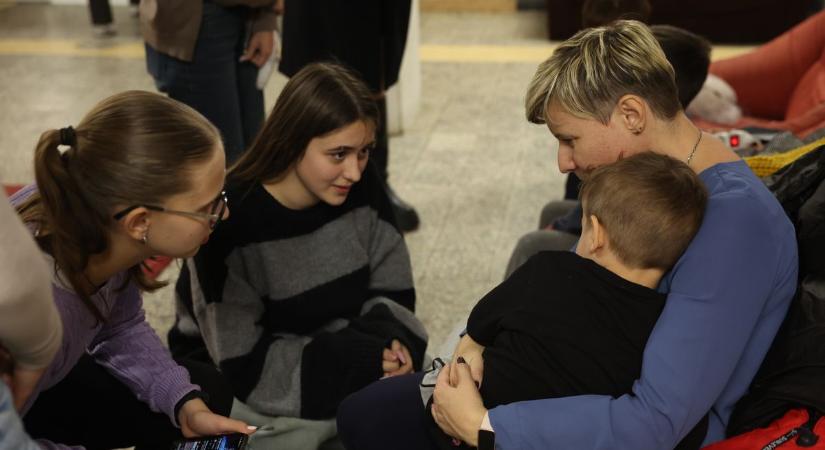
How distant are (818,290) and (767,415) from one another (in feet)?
0.80

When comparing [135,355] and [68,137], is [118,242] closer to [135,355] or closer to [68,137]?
[68,137]

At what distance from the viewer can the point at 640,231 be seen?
→ 57.1 inches

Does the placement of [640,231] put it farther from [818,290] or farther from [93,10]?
[93,10]

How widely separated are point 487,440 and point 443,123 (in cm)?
326

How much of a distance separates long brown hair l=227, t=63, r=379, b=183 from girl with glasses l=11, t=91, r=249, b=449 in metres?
0.39

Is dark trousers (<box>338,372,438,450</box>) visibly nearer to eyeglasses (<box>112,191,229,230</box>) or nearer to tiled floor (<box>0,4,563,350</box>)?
eyeglasses (<box>112,191,229,230</box>)

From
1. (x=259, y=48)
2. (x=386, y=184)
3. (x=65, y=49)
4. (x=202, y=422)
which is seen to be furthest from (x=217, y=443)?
(x=65, y=49)

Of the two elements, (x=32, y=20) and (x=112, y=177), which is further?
(x=32, y=20)

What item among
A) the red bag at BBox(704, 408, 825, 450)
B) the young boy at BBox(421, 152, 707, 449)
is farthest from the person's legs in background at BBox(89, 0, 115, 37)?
the red bag at BBox(704, 408, 825, 450)

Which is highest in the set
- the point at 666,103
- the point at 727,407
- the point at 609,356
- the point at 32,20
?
the point at 666,103

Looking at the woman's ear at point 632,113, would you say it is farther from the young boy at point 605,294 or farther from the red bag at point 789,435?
the red bag at point 789,435

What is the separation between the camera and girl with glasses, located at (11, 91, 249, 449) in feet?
4.73

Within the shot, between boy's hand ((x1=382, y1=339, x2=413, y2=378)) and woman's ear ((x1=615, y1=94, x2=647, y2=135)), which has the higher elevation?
woman's ear ((x1=615, y1=94, x2=647, y2=135))

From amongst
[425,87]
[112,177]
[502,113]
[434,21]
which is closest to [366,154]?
[112,177]
